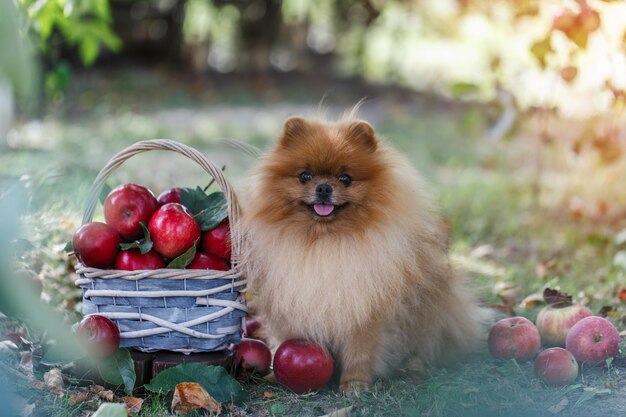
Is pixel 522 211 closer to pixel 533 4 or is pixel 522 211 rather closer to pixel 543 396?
pixel 533 4

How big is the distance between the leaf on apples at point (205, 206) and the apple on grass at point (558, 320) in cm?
156

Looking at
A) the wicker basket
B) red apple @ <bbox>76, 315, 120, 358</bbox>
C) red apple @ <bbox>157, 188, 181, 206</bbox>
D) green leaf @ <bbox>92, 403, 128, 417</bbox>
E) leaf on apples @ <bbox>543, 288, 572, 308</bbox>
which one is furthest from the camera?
leaf on apples @ <bbox>543, 288, 572, 308</bbox>

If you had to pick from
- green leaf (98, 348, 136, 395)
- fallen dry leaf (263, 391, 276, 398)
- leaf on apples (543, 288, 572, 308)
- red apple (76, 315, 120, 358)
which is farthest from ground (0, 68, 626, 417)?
leaf on apples (543, 288, 572, 308)

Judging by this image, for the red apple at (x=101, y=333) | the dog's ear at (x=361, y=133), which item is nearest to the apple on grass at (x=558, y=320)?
the dog's ear at (x=361, y=133)

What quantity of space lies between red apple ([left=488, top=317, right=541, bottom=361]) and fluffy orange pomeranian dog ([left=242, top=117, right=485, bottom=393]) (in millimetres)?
477

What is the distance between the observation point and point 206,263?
2.79 m

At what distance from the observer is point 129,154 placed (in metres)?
2.85

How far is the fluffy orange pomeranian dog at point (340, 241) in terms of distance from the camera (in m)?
2.77

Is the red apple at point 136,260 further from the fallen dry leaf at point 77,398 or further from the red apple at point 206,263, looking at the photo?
the fallen dry leaf at point 77,398

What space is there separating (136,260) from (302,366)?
750 mm

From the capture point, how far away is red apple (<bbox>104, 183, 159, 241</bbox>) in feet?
9.12

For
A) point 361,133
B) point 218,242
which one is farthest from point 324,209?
point 218,242

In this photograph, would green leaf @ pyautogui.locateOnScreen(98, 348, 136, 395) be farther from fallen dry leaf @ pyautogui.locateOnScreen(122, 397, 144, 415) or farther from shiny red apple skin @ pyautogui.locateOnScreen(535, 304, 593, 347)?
shiny red apple skin @ pyautogui.locateOnScreen(535, 304, 593, 347)

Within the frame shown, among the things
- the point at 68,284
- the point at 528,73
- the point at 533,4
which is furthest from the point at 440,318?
the point at 528,73
